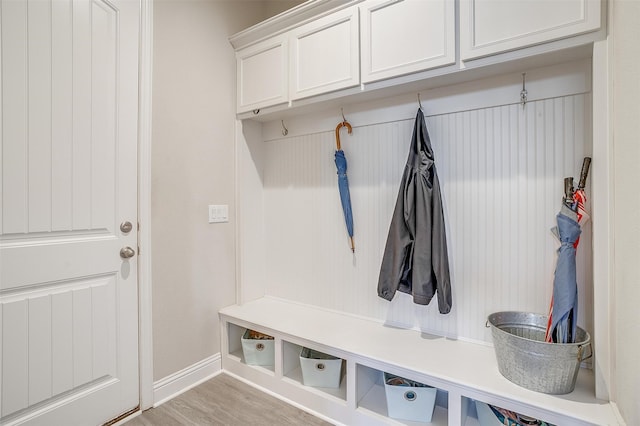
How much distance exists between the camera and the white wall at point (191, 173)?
1.77 meters

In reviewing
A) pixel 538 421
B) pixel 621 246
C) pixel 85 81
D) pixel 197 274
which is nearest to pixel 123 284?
pixel 197 274

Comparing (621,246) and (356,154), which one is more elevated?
(356,154)

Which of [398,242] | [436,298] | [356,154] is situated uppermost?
[356,154]

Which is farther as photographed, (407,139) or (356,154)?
(356,154)

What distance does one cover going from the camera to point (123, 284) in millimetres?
1623

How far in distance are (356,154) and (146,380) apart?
70.5 inches

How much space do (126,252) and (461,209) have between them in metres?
1.80

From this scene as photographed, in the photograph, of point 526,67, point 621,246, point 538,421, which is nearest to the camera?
point 621,246

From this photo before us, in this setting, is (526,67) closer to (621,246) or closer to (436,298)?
(621,246)

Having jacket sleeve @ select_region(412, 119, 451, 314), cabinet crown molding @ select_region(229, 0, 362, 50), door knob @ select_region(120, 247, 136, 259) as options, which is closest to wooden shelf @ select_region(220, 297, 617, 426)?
jacket sleeve @ select_region(412, 119, 451, 314)

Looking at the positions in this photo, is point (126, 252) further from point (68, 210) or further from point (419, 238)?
point (419, 238)

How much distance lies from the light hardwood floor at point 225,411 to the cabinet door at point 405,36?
185 centimetres

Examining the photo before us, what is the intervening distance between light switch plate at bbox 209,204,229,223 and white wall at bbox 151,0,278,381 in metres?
0.04

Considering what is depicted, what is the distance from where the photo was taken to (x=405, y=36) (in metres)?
1.50
